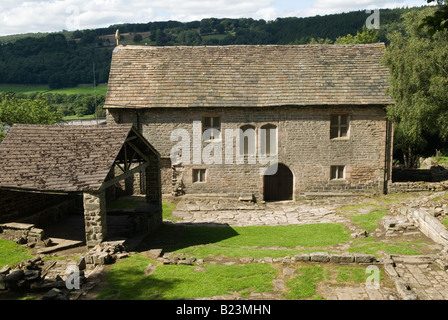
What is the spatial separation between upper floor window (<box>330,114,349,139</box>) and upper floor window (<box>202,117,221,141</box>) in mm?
7165

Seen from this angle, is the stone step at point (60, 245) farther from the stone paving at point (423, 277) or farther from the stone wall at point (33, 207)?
the stone paving at point (423, 277)

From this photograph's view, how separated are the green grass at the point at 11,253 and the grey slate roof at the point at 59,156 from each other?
2.33 metres

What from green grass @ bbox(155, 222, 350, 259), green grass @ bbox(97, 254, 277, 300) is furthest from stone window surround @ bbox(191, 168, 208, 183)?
green grass @ bbox(97, 254, 277, 300)

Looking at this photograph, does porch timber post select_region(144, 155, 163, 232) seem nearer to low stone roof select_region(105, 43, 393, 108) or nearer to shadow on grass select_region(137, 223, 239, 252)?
shadow on grass select_region(137, 223, 239, 252)

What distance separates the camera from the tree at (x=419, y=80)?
22453 millimetres

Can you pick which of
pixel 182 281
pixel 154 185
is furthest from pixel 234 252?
pixel 154 185

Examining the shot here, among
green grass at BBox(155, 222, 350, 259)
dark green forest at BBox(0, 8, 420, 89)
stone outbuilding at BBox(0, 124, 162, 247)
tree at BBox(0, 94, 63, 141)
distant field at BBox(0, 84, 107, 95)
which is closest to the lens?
stone outbuilding at BBox(0, 124, 162, 247)

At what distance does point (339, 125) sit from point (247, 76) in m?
6.72

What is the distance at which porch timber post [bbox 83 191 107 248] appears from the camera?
47.2 ft

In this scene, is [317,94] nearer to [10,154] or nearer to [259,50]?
[259,50]

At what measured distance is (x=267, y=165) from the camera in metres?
25.8

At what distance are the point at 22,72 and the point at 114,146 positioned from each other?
8368cm

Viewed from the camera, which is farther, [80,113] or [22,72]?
[22,72]
